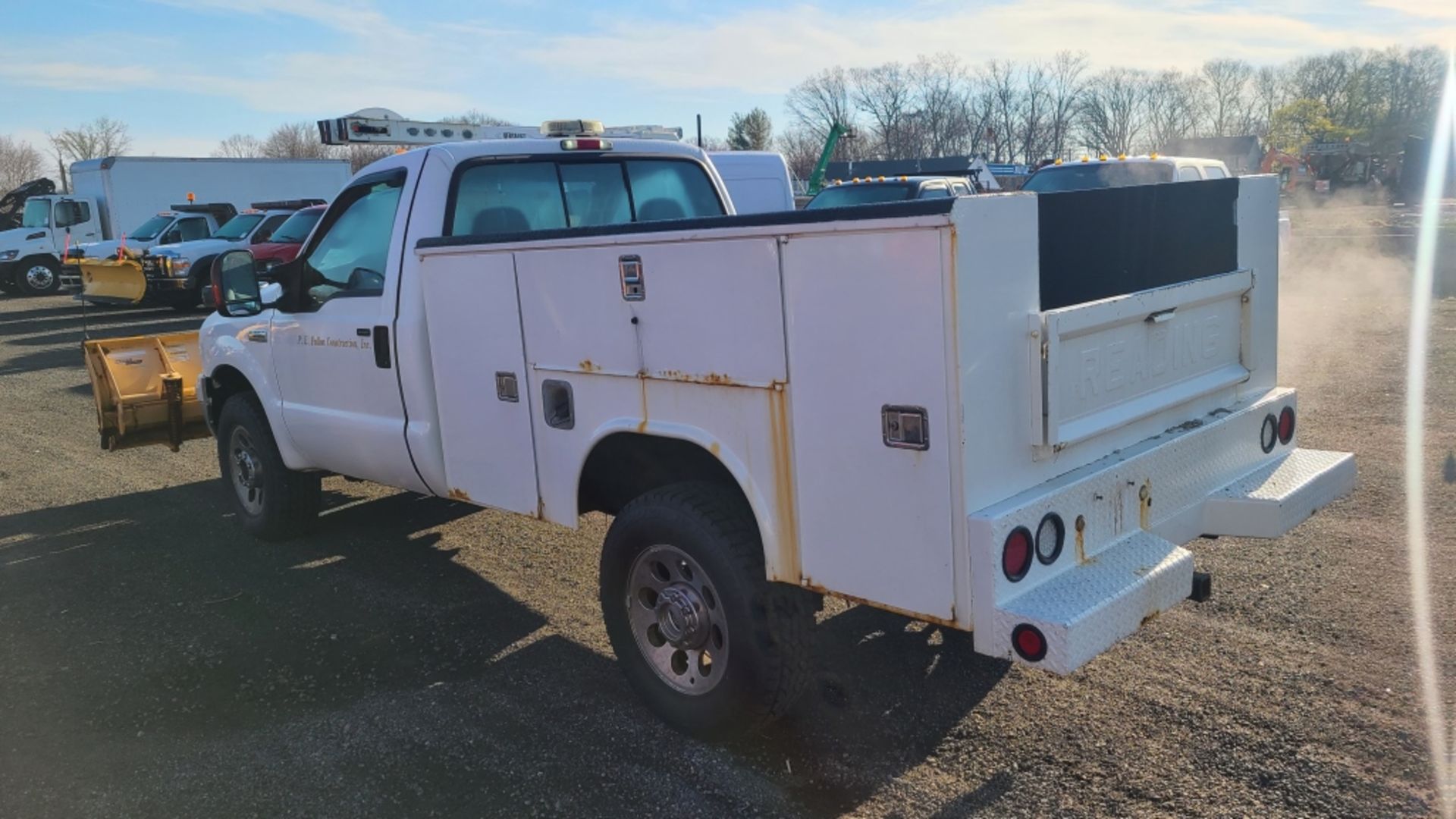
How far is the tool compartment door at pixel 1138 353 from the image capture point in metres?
3.14

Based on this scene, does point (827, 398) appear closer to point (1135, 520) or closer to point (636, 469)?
point (1135, 520)

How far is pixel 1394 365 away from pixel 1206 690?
723 cm

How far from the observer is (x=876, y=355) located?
2986mm

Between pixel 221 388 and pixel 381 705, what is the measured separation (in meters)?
3.23

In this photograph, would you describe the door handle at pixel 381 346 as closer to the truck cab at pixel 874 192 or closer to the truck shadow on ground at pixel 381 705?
the truck shadow on ground at pixel 381 705

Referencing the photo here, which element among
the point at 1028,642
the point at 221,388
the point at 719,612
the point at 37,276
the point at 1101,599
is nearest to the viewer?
the point at 1028,642

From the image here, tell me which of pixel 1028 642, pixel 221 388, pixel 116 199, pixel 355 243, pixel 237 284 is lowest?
pixel 1028 642

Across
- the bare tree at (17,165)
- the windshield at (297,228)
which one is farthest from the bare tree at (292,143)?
the windshield at (297,228)

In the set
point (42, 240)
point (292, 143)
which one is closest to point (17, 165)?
point (292, 143)

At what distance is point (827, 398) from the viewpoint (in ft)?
10.3

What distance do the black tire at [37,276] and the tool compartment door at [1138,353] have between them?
29.2 m

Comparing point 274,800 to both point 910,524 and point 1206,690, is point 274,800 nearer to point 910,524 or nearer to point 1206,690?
point 910,524

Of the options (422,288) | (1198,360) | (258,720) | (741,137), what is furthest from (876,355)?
(741,137)

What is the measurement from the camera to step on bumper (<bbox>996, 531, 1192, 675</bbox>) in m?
2.85
